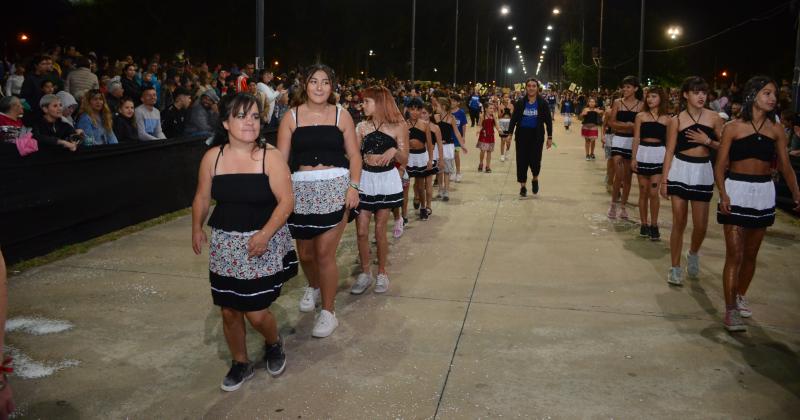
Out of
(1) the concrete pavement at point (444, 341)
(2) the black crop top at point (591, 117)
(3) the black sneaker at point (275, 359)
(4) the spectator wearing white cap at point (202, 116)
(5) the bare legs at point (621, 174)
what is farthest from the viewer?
(2) the black crop top at point (591, 117)

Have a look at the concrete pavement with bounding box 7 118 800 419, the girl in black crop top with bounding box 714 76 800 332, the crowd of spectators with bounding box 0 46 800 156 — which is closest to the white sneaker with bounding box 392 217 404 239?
the concrete pavement with bounding box 7 118 800 419

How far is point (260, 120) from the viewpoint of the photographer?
4219 millimetres

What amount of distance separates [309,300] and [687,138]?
384 cm

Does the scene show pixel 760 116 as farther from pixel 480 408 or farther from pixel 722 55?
pixel 722 55

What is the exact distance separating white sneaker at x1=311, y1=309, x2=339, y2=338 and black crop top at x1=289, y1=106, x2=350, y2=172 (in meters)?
1.12

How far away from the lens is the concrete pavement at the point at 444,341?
4199 millimetres

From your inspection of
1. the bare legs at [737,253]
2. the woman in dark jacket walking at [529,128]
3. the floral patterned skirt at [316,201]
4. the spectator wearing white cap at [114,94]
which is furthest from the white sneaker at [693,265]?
the spectator wearing white cap at [114,94]

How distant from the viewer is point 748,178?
5.49 m

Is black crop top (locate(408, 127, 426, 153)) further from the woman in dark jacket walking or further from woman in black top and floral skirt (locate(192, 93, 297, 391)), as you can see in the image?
woman in black top and floral skirt (locate(192, 93, 297, 391))

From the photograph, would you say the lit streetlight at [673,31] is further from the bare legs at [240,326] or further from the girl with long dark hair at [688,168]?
the bare legs at [240,326]

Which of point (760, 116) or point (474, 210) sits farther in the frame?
point (474, 210)

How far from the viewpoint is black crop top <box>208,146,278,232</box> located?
405 cm

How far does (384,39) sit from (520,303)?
178 feet

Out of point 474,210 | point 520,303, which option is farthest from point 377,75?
point 520,303
